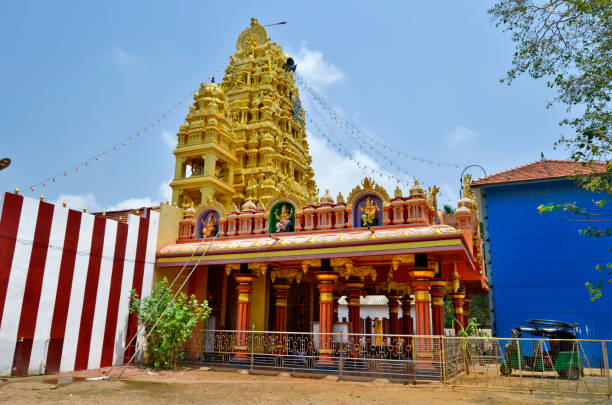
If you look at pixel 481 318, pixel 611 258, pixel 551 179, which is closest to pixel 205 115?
pixel 551 179

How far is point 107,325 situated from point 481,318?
26.3 meters

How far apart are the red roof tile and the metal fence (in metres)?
7.05

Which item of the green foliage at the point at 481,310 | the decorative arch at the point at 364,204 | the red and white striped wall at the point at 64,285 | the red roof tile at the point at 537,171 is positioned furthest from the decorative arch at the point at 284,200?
the green foliage at the point at 481,310

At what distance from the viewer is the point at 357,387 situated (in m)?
10.2

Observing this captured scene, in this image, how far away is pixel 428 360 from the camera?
1080cm

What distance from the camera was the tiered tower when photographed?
21328 mm

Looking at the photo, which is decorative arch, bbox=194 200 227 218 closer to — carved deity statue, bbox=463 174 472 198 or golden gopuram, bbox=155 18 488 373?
golden gopuram, bbox=155 18 488 373

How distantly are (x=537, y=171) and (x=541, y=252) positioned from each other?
3389 mm

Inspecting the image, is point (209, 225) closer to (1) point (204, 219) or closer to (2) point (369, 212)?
(1) point (204, 219)

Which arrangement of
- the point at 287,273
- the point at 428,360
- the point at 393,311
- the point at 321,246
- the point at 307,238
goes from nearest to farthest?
the point at 428,360, the point at 321,246, the point at 307,238, the point at 287,273, the point at 393,311

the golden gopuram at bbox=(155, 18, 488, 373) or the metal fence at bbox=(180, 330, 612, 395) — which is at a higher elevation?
the golden gopuram at bbox=(155, 18, 488, 373)

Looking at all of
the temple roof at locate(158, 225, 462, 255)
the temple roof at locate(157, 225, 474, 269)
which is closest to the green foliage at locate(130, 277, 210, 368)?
the temple roof at locate(157, 225, 474, 269)

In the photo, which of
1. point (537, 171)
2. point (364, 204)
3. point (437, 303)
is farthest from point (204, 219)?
point (537, 171)

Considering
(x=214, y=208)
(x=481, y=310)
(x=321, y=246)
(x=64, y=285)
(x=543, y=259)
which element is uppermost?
(x=214, y=208)
